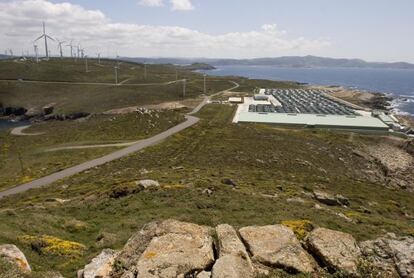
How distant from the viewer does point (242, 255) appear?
1566 centimetres

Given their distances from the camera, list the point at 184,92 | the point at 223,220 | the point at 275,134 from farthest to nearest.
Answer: the point at 184,92 → the point at 275,134 → the point at 223,220

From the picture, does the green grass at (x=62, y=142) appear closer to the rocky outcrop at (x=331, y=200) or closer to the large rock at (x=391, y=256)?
the rocky outcrop at (x=331, y=200)

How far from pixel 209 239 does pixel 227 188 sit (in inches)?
895

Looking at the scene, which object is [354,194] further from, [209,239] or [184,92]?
[184,92]

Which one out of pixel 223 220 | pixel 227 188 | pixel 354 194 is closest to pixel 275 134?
pixel 354 194

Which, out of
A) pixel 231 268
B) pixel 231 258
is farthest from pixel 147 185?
pixel 231 268

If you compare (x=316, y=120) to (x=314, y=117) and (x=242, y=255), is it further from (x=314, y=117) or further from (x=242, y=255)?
(x=242, y=255)

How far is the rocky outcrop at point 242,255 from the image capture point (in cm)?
1466

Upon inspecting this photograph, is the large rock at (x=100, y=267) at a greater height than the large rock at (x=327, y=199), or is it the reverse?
the large rock at (x=100, y=267)

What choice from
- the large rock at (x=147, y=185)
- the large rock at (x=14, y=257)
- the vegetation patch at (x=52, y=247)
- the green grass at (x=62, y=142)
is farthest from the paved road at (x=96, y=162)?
the large rock at (x=14, y=257)

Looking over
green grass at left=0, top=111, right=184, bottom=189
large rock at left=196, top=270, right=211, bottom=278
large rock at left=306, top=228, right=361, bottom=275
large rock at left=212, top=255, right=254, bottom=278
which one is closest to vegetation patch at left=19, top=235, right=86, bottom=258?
large rock at left=196, top=270, right=211, bottom=278

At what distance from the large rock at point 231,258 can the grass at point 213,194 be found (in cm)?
673

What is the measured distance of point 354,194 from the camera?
48.7 m

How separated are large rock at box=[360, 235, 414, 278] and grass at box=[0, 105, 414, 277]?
502cm
